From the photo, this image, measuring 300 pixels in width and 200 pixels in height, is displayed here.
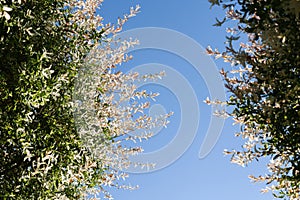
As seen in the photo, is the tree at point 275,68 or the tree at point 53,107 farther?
the tree at point 53,107

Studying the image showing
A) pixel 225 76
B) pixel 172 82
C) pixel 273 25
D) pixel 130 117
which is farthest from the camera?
pixel 172 82

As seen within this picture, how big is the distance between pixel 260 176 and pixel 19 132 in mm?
5244

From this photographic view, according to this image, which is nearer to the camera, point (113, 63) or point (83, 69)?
point (83, 69)

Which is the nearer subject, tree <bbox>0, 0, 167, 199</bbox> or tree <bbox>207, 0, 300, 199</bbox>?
tree <bbox>207, 0, 300, 199</bbox>

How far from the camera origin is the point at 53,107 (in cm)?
847

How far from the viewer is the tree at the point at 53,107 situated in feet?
24.5

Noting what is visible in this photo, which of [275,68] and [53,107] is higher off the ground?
[53,107]

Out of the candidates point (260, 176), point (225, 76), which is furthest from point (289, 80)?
point (260, 176)

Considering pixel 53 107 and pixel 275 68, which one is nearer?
pixel 275 68

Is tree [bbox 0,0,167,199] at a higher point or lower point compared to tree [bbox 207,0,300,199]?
higher

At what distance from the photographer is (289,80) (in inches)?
190

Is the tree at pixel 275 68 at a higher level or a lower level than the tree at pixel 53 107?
lower

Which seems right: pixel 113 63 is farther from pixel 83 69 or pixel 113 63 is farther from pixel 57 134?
pixel 57 134

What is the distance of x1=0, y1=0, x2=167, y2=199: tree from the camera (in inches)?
294
